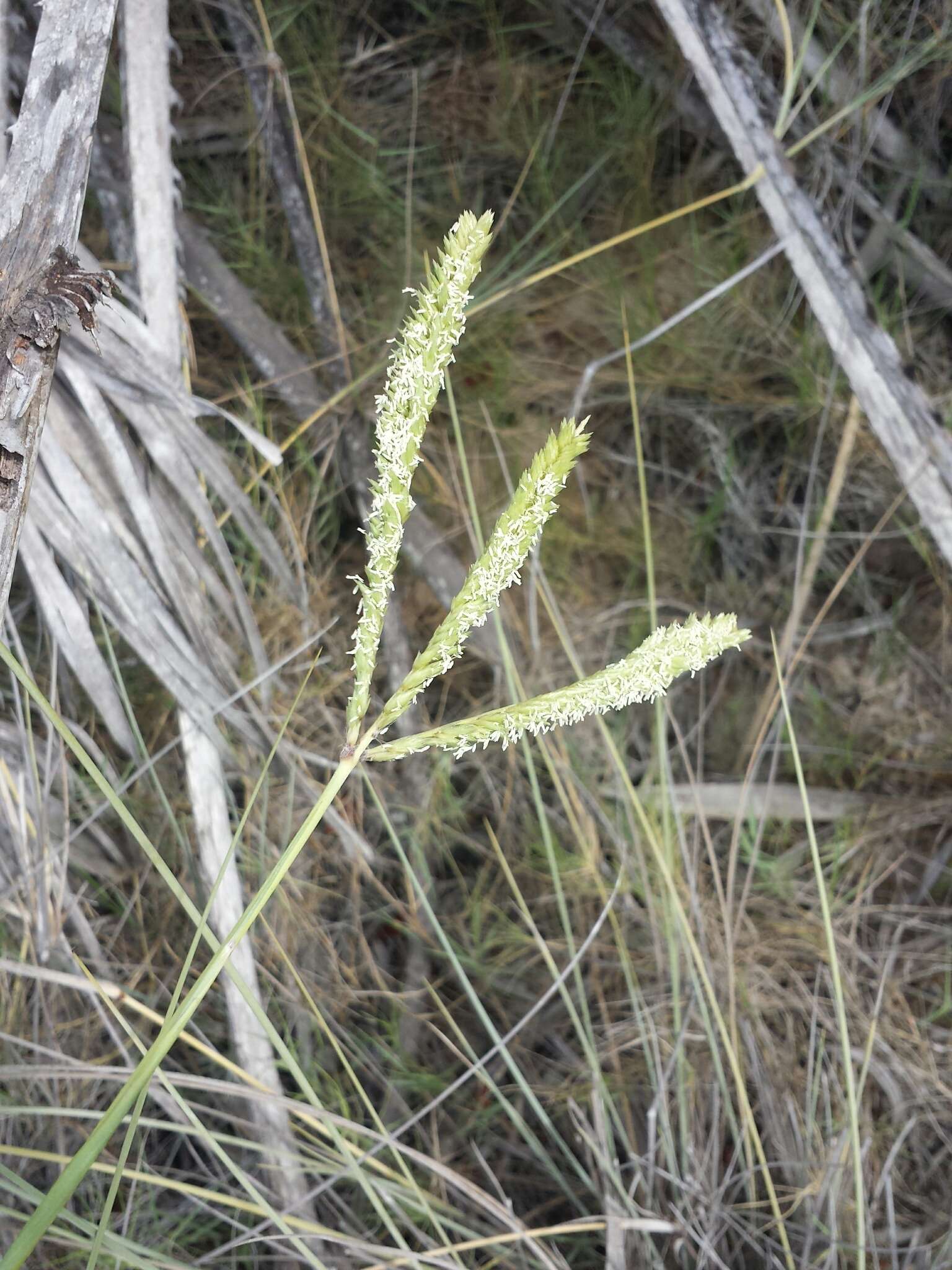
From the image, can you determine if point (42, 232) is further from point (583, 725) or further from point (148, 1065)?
point (583, 725)

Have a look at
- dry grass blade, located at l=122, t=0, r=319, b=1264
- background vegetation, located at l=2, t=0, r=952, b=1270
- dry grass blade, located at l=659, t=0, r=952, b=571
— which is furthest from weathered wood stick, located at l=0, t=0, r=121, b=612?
dry grass blade, located at l=659, t=0, r=952, b=571

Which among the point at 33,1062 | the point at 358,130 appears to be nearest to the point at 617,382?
the point at 358,130

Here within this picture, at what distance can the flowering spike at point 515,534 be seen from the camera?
1.00ft

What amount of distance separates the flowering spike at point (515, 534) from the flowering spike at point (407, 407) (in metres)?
0.02

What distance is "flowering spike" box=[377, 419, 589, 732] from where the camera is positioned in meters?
0.30

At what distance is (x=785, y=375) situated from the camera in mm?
1061

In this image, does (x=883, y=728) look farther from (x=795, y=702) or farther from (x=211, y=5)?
(x=211, y=5)

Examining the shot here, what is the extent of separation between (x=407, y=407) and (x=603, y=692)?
12cm

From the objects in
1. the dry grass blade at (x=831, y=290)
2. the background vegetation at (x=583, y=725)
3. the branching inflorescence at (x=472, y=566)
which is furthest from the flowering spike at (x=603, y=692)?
the dry grass blade at (x=831, y=290)

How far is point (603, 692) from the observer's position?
1.06ft

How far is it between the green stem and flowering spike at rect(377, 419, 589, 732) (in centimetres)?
3

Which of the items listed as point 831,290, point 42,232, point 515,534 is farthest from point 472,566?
point 831,290

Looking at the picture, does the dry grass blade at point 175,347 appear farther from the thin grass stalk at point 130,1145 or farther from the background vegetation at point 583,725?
the thin grass stalk at point 130,1145

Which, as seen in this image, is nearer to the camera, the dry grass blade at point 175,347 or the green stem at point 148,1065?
the green stem at point 148,1065
